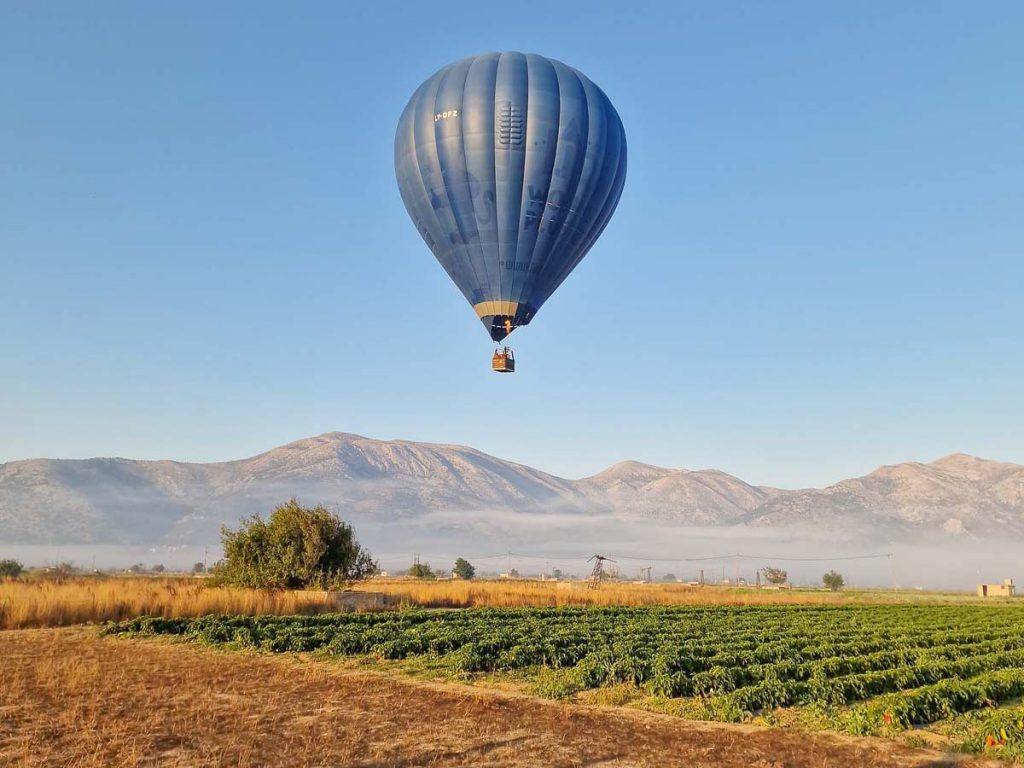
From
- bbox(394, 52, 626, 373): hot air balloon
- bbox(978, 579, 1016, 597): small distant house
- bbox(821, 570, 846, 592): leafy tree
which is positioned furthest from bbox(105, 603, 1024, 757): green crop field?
bbox(821, 570, 846, 592): leafy tree

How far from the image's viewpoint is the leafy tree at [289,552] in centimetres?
4797

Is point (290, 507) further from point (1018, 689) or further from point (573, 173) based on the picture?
point (1018, 689)

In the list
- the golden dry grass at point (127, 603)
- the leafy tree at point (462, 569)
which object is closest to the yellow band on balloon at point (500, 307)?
the golden dry grass at point (127, 603)

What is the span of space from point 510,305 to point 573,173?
769 cm

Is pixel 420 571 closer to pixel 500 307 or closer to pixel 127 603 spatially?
pixel 500 307

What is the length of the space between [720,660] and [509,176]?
1113 inches

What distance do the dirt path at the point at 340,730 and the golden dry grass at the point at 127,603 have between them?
12.9 metres

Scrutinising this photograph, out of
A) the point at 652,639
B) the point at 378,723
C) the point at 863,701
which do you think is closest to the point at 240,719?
the point at 378,723

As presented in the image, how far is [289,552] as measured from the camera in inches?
1882

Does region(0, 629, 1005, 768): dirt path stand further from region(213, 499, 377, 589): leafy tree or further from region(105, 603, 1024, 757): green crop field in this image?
region(213, 499, 377, 589): leafy tree

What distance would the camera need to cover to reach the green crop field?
1653 cm

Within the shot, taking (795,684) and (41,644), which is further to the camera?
(41,644)

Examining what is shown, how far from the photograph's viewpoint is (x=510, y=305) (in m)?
45.4

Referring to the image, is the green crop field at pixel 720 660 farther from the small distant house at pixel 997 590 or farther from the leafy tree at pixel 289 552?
the small distant house at pixel 997 590
